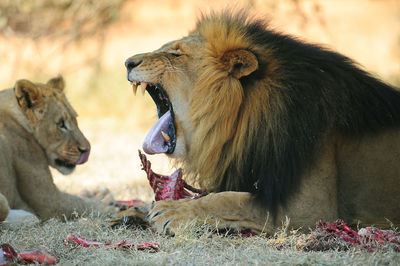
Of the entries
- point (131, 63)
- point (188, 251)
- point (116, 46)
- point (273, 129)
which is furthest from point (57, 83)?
point (116, 46)

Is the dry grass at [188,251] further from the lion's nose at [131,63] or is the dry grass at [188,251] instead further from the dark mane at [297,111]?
the lion's nose at [131,63]

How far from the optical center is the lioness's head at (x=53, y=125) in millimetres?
4172

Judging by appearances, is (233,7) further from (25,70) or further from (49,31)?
(49,31)

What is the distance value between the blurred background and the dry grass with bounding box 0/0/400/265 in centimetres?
2

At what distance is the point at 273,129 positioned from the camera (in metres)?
3.01

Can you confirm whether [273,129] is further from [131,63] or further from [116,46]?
[116,46]

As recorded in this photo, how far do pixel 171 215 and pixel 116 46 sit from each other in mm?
10536

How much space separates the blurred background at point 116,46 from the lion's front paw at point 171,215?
163 cm

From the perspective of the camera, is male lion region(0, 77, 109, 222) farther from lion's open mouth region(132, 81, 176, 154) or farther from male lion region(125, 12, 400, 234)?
male lion region(125, 12, 400, 234)

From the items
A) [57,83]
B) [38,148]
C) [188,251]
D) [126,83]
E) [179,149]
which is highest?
[126,83]

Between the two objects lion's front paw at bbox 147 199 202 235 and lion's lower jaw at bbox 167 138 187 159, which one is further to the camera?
lion's lower jaw at bbox 167 138 187 159

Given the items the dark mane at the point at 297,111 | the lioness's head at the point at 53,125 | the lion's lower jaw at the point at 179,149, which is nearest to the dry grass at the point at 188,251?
the dark mane at the point at 297,111

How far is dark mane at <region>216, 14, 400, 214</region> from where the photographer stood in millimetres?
2963

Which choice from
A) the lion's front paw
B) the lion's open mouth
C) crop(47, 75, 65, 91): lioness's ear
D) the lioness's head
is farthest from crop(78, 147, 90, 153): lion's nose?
the lion's front paw
